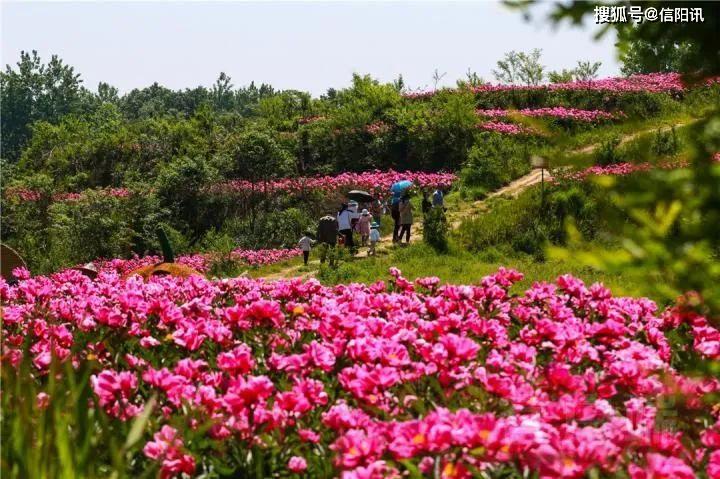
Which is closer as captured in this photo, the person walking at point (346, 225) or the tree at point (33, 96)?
the person walking at point (346, 225)

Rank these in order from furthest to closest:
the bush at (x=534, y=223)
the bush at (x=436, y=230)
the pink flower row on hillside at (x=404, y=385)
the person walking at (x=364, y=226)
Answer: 1. the person walking at (x=364, y=226)
2. the bush at (x=436, y=230)
3. the bush at (x=534, y=223)
4. the pink flower row on hillside at (x=404, y=385)

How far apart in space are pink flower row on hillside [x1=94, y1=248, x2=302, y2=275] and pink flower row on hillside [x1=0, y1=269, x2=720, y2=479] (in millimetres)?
12594

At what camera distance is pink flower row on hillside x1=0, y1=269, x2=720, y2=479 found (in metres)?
2.47

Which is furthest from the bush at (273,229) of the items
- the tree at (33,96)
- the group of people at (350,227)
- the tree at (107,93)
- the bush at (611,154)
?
the tree at (107,93)

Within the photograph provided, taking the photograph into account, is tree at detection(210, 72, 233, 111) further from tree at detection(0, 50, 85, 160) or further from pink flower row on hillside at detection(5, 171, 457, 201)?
pink flower row on hillside at detection(5, 171, 457, 201)

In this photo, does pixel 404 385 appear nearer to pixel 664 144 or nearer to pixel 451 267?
pixel 451 267

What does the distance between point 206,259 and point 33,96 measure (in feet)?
302

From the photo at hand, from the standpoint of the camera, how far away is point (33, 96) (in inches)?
3898

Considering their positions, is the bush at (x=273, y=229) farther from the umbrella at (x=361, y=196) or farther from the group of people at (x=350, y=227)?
the group of people at (x=350, y=227)

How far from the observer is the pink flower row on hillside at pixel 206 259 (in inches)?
692

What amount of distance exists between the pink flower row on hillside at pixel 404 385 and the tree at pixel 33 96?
92.2 meters

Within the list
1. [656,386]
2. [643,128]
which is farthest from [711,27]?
[656,386]

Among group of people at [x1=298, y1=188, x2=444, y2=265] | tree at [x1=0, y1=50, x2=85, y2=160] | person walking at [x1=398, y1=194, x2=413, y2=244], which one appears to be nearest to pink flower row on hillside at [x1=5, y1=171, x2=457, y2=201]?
group of people at [x1=298, y1=188, x2=444, y2=265]

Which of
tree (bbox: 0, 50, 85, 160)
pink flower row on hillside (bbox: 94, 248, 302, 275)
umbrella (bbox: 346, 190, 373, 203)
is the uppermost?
tree (bbox: 0, 50, 85, 160)
